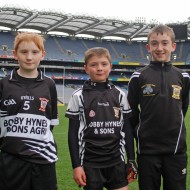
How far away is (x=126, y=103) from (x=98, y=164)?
2.02 ft

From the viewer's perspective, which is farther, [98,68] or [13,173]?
[98,68]

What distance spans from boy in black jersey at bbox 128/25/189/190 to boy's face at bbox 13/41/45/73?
975 mm

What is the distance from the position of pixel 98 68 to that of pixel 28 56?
63 cm

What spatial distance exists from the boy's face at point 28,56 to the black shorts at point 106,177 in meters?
0.99

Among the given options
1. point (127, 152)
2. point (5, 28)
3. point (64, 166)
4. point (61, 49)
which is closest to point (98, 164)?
point (127, 152)

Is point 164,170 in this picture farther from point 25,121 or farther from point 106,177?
point 25,121

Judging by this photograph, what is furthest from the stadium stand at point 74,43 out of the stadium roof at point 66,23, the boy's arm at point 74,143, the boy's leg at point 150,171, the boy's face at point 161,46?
the boy's leg at point 150,171

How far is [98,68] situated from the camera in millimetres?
3012

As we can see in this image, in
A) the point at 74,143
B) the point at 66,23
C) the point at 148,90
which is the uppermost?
the point at 66,23

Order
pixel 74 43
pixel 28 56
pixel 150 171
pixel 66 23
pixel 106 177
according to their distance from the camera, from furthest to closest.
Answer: pixel 74 43 < pixel 66 23 < pixel 150 171 < pixel 106 177 < pixel 28 56

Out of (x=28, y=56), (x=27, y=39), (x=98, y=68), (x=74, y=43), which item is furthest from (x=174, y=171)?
(x=74, y=43)

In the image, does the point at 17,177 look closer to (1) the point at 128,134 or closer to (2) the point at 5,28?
(1) the point at 128,134

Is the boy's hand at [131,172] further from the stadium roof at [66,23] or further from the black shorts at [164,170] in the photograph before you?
the stadium roof at [66,23]

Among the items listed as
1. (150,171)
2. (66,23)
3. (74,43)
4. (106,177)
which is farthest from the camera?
(74,43)
